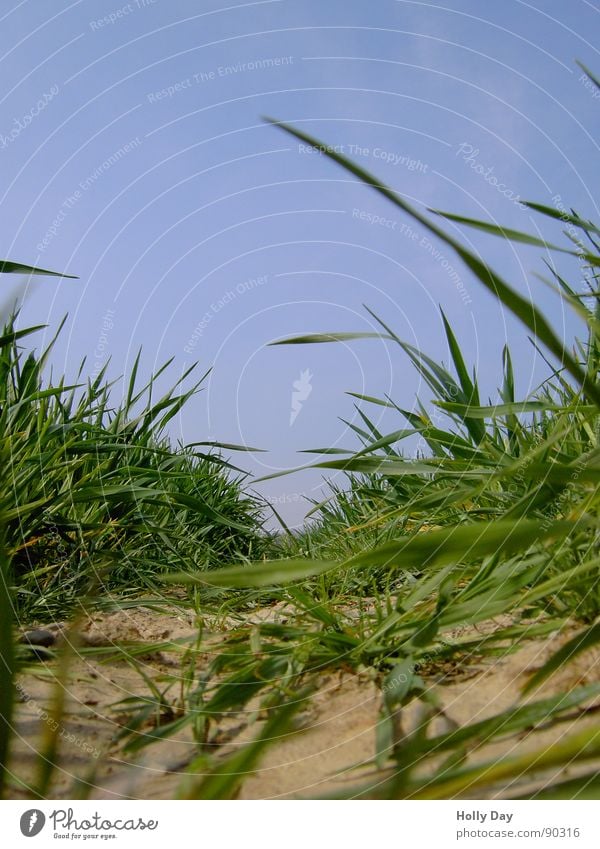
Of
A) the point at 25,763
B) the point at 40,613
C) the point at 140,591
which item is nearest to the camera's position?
the point at 25,763

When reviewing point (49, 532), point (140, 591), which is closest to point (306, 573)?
point (49, 532)

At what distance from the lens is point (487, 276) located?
57 centimetres

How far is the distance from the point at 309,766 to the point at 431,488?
80cm

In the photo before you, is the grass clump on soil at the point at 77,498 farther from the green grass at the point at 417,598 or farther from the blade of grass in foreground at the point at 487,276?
the blade of grass in foreground at the point at 487,276

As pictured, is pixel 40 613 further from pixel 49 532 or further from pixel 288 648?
pixel 288 648

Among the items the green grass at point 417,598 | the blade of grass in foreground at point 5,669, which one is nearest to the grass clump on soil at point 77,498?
the green grass at point 417,598

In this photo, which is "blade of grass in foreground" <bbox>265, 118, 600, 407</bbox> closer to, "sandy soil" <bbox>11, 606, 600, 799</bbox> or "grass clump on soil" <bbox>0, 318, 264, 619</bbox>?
"sandy soil" <bbox>11, 606, 600, 799</bbox>

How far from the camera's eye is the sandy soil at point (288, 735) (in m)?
0.55

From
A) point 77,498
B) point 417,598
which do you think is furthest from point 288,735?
point 77,498

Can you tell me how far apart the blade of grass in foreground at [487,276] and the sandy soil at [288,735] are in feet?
0.98

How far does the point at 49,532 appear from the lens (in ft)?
4.26

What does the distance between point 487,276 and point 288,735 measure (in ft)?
1.52

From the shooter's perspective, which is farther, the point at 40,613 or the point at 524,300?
the point at 40,613
